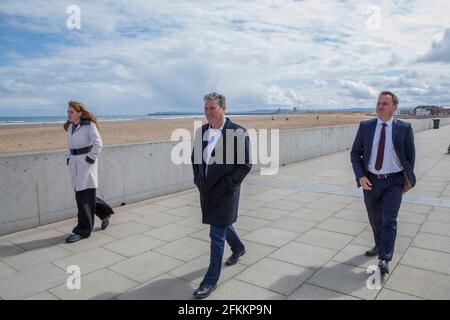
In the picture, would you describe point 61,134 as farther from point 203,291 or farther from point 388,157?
point 388,157

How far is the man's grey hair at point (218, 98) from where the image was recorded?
3.29 meters

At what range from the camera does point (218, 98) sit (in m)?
3.33

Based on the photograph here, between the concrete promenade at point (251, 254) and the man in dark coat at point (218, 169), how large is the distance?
0.45 m

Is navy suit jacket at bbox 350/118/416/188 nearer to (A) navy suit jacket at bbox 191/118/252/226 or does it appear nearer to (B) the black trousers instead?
(A) navy suit jacket at bbox 191/118/252/226

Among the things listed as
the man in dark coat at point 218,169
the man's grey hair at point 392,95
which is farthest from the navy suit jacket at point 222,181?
the man's grey hair at point 392,95

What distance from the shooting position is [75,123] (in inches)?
195

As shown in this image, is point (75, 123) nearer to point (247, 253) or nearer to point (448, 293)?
point (247, 253)

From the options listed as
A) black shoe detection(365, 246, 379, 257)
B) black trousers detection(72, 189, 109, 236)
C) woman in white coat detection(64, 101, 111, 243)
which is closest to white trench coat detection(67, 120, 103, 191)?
woman in white coat detection(64, 101, 111, 243)

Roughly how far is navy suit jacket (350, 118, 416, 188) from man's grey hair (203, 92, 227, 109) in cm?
164

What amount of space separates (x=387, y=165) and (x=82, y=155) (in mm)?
3790

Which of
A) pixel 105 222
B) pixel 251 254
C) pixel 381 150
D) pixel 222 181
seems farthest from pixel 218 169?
pixel 105 222

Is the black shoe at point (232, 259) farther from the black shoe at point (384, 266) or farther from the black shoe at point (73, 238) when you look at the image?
the black shoe at point (73, 238)

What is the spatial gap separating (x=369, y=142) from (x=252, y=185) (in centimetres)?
474

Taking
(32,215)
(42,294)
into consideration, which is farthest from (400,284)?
(32,215)
